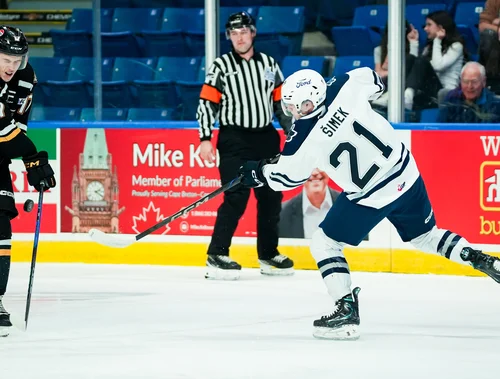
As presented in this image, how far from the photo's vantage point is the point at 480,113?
6062 mm

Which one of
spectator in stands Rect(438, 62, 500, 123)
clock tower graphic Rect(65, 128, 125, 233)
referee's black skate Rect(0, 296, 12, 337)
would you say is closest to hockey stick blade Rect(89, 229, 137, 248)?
referee's black skate Rect(0, 296, 12, 337)

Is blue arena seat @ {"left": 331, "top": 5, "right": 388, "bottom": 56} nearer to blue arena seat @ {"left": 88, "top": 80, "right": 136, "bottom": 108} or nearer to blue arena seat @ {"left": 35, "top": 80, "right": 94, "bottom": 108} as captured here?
blue arena seat @ {"left": 88, "top": 80, "right": 136, "bottom": 108}

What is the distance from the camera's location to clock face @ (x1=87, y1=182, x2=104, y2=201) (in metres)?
6.62

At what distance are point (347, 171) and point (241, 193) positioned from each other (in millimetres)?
1775

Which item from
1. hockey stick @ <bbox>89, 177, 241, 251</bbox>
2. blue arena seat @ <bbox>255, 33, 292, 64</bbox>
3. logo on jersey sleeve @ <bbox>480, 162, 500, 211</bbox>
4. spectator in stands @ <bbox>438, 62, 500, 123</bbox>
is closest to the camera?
hockey stick @ <bbox>89, 177, 241, 251</bbox>

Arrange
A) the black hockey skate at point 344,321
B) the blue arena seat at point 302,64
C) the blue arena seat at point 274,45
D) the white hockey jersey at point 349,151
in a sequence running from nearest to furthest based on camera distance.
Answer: the white hockey jersey at point 349,151, the black hockey skate at point 344,321, the blue arena seat at point 302,64, the blue arena seat at point 274,45

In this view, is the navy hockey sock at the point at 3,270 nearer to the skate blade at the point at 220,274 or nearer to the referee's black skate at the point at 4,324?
the referee's black skate at the point at 4,324

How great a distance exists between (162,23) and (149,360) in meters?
3.42

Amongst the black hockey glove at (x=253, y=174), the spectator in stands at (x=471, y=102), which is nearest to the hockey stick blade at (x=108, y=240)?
the black hockey glove at (x=253, y=174)

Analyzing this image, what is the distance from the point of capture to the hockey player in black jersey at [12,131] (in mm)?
4383

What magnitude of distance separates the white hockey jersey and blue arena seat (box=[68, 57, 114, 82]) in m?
2.78

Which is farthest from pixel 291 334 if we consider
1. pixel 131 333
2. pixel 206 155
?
pixel 206 155

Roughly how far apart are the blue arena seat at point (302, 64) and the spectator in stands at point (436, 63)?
1.66ft

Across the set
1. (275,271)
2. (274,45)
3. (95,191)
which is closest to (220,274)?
(275,271)
